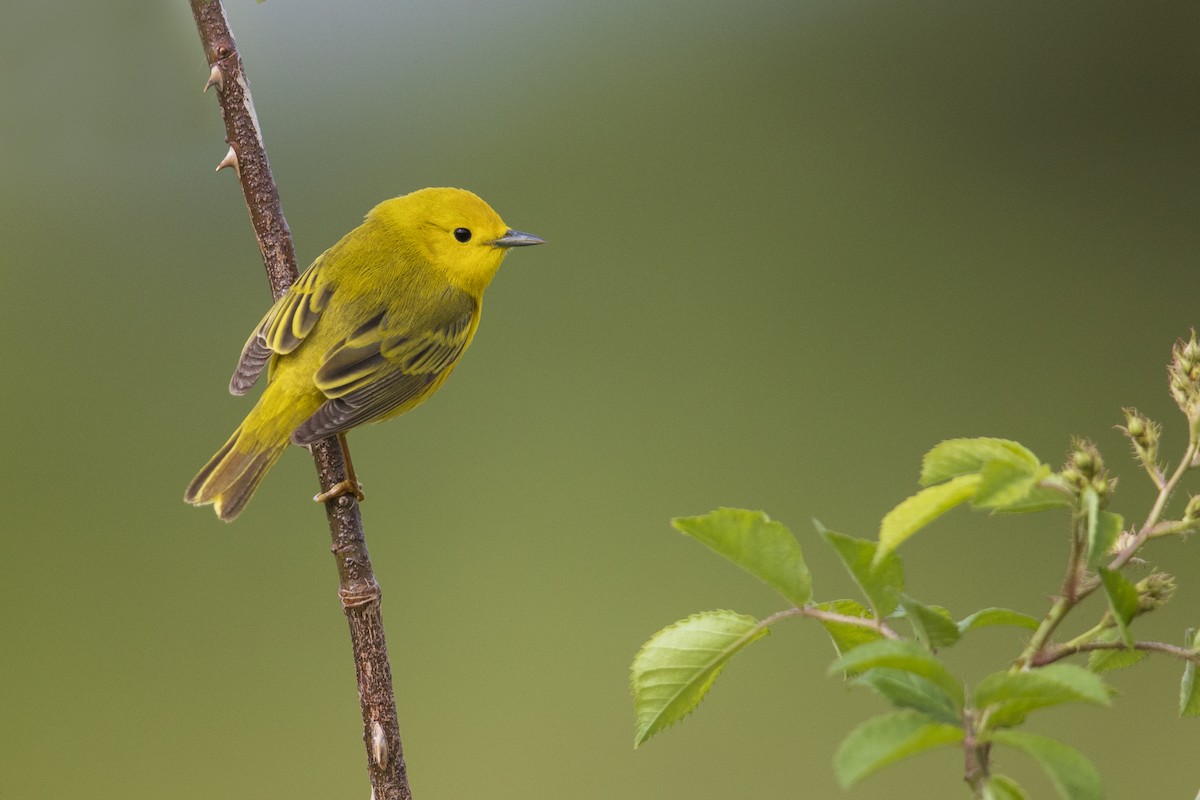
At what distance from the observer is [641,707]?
73 centimetres

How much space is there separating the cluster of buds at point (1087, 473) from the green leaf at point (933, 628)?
0.11 m

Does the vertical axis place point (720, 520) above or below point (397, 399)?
below

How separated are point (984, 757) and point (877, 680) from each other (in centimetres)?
8

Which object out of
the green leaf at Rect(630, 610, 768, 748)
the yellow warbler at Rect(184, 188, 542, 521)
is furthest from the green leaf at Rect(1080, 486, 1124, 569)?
the yellow warbler at Rect(184, 188, 542, 521)

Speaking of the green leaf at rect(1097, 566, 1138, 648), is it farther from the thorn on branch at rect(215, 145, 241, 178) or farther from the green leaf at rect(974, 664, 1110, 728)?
the thorn on branch at rect(215, 145, 241, 178)

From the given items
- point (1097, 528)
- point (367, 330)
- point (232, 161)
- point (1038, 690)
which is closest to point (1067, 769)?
point (1038, 690)

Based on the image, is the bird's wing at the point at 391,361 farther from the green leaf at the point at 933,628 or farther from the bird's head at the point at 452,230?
the green leaf at the point at 933,628

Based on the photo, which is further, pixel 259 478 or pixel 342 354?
pixel 342 354

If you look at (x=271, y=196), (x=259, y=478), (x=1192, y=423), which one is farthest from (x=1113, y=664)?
(x=259, y=478)

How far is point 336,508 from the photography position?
1.36 metres

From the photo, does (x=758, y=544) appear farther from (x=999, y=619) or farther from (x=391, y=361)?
(x=391, y=361)

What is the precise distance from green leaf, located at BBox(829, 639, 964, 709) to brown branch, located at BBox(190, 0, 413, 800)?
0.64 m

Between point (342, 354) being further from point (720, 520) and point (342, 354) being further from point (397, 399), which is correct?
point (720, 520)

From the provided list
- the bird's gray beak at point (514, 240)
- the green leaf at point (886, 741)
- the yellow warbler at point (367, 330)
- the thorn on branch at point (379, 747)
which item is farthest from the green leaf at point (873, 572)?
the bird's gray beak at point (514, 240)
